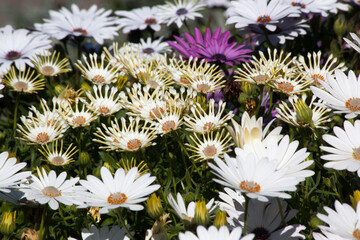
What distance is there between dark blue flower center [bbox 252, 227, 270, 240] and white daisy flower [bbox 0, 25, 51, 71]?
1.02 m

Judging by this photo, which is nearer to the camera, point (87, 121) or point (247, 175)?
point (247, 175)

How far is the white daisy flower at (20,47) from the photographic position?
1.59m

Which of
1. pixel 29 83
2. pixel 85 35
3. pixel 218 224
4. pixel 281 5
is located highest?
pixel 281 5

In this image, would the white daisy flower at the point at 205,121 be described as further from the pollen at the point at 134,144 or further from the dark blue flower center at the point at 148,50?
the dark blue flower center at the point at 148,50

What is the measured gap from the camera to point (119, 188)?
938mm

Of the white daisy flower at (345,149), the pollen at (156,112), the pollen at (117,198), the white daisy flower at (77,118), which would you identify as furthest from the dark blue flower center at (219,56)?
the pollen at (117,198)

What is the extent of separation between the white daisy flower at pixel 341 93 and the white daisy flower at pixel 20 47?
1.01 metres

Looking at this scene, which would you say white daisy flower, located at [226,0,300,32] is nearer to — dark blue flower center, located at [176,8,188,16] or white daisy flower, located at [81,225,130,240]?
dark blue flower center, located at [176,8,188,16]

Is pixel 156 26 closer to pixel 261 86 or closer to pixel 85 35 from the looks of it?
pixel 85 35

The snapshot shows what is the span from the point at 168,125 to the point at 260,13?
0.69 m

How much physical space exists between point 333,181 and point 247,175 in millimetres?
323

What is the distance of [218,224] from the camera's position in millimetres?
830

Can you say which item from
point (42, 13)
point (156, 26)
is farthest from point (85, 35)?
point (42, 13)

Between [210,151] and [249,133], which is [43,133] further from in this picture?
[249,133]
